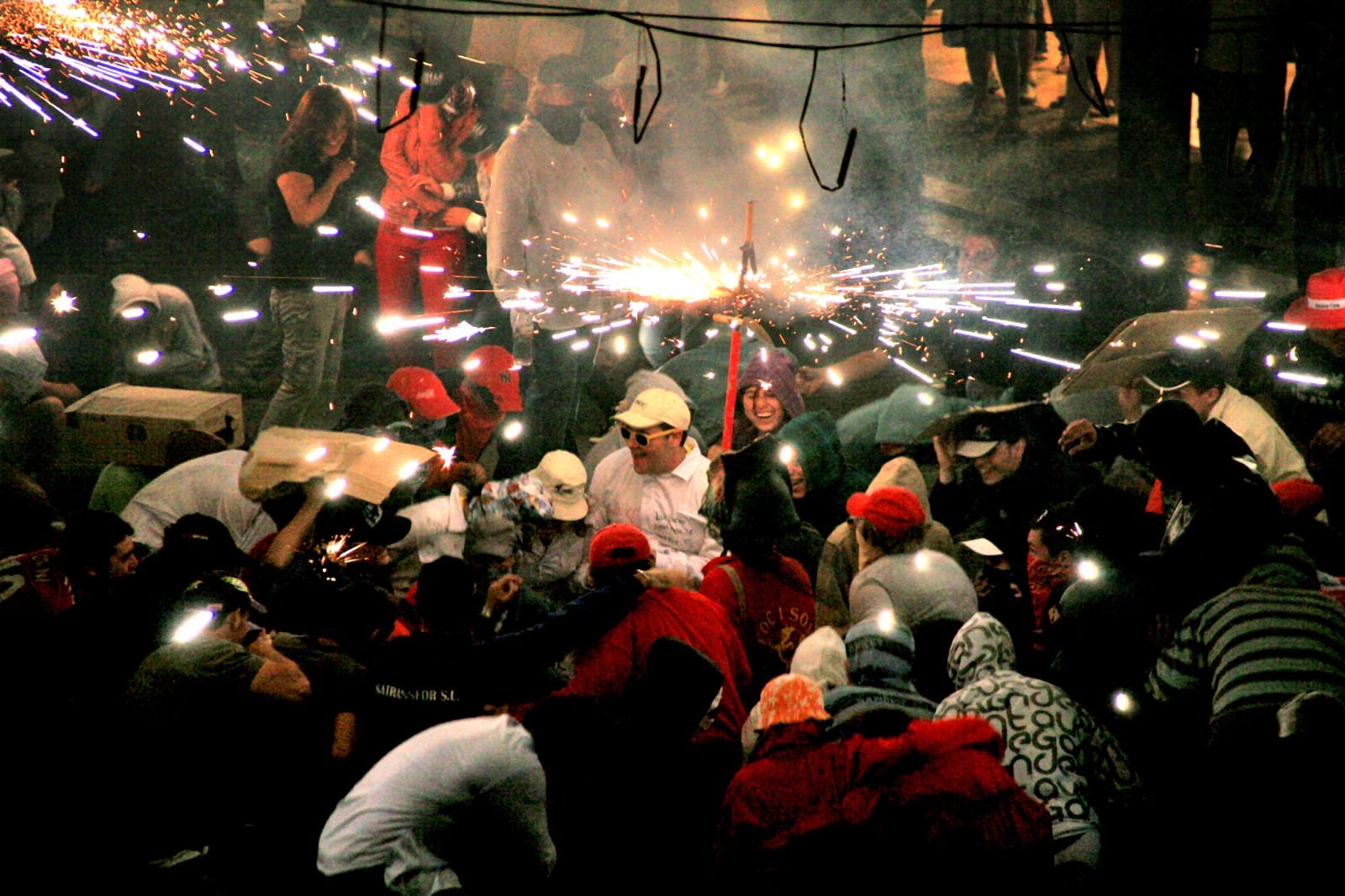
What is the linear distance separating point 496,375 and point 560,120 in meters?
2.33

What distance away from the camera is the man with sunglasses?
5.55 metres

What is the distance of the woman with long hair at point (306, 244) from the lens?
307 inches

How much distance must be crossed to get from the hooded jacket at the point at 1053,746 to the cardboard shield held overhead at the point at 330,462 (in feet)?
8.95

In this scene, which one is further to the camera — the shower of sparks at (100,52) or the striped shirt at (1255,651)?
the shower of sparks at (100,52)

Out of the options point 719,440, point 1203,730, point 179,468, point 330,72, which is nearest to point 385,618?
point 179,468

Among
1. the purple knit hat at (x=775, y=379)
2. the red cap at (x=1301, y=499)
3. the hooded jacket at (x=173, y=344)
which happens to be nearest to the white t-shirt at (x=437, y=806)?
the red cap at (x=1301, y=499)

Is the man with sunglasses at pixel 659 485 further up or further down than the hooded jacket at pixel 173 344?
further down

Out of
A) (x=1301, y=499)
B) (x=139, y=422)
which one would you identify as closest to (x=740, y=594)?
(x=1301, y=499)

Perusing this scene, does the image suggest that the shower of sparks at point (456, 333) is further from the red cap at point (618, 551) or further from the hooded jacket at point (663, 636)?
the hooded jacket at point (663, 636)

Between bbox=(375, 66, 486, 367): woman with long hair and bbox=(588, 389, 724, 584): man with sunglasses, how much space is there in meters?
3.16

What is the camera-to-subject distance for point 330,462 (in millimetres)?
5074

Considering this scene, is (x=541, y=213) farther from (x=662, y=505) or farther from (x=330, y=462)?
(x=330, y=462)

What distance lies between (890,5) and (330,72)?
16.5 ft

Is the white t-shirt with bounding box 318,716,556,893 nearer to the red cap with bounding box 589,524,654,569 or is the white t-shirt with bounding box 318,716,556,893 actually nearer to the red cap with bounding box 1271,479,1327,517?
the red cap with bounding box 589,524,654,569
